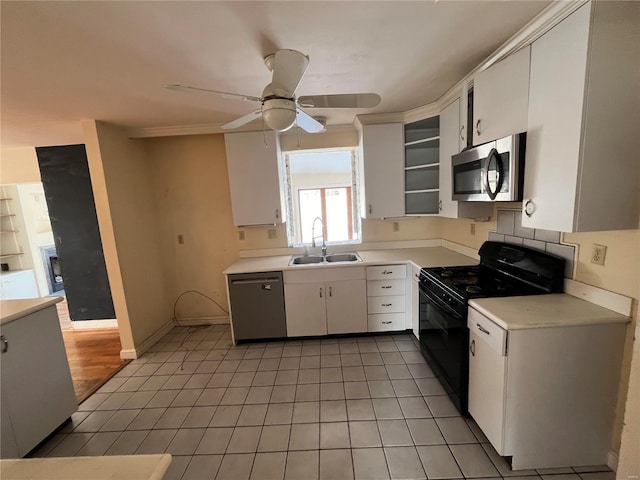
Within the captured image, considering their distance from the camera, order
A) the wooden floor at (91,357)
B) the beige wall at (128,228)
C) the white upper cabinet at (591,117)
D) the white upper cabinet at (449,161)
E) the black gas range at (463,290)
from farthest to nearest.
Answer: the beige wall at (128,228) < the wooden floor at (91,357) < the white upper cabinet at (449,161) < the black gas range at (463,290) < the white upper cabinet at (591,117)

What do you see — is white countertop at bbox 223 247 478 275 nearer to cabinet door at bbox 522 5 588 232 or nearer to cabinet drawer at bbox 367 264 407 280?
cabinet drawer at bbox 367 264 407 280

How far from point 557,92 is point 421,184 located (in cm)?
164

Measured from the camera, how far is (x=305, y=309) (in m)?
2.93

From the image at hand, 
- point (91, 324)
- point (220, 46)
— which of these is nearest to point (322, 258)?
point (220, 46)

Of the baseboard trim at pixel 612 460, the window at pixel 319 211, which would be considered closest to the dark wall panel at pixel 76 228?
the window at pixel 319 211

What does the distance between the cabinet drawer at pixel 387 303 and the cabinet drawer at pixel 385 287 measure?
0.05m

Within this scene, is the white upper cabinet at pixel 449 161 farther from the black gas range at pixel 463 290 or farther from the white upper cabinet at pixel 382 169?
the white upper cabinet at pixel 382 169

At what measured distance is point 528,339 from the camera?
139cm

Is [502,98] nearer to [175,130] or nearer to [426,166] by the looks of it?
[426,166]

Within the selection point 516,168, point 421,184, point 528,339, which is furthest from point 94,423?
point 421,184

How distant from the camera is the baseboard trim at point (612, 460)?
1459 mm

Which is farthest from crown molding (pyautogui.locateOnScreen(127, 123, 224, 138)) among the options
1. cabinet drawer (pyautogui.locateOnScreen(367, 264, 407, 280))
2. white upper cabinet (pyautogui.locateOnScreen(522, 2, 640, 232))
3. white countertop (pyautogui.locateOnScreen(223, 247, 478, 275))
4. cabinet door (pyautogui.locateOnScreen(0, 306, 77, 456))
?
white upper cabinet (pyautogui.locateOnScreen(522, 2, 640, 232))

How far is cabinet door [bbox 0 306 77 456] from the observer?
1639mm

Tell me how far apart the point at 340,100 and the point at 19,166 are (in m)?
4.44
